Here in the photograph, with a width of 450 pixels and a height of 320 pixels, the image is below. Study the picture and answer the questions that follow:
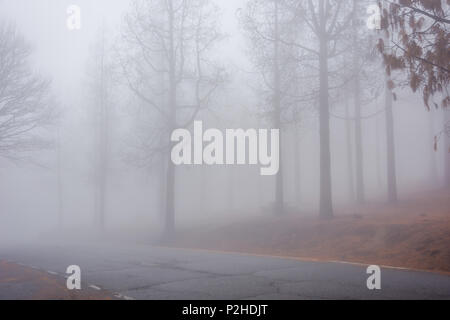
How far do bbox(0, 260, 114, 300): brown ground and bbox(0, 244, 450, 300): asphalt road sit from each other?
12 centimetres

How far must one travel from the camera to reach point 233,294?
7.14 meters

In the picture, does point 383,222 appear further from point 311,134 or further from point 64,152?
point 64,152

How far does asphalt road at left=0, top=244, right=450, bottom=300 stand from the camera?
712 cm

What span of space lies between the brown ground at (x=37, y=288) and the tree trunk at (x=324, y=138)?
1035cm

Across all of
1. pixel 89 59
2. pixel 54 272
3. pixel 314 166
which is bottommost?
pixel 54 272

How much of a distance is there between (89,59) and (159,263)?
25.1 m

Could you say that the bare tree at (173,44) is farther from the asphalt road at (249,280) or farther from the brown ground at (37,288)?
the brown ground at (37,288)

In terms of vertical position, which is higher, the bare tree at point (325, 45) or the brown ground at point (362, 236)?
the bare tree at point (325, 45)

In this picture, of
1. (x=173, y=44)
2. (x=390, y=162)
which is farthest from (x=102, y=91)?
(x=390, y=162)

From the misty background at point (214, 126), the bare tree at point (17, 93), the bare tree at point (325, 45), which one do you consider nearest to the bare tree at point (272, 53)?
the misty background at point (214, 126)

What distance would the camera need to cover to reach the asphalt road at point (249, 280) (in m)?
7.12

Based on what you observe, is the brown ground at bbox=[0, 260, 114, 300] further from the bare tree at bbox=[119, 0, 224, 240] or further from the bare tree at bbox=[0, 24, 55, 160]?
the bare tree at bbox=[119, 0, 224, 240]

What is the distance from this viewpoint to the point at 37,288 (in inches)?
329

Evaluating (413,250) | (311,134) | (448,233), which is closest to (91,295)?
(413,250)
